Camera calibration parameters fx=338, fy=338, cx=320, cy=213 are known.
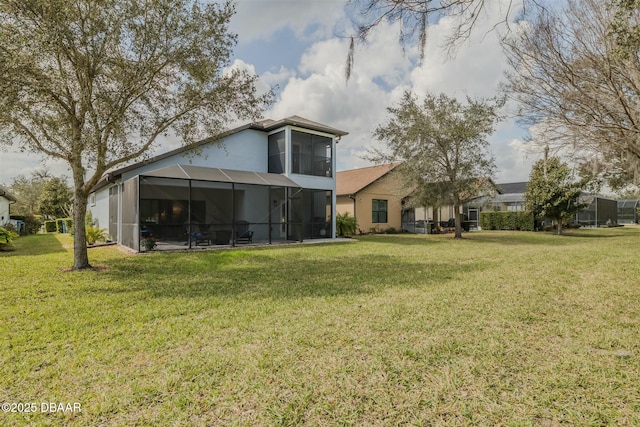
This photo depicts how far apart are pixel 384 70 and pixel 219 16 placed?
5.88 m

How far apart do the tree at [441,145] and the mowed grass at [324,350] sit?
11249 millimetres

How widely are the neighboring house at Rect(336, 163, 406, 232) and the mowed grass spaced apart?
50.2 feet

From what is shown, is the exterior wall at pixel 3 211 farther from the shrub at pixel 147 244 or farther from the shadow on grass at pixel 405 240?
the shadow on grass at pixel 405 240

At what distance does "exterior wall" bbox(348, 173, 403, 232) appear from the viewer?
22672 mm

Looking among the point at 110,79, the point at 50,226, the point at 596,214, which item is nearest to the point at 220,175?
the point at 110,79

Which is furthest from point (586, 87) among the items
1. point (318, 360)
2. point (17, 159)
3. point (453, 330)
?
point (17, 159)

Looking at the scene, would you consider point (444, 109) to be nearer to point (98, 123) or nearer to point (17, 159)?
point (98, 123)

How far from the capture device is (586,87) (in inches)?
254

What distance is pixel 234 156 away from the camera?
52.3 ft

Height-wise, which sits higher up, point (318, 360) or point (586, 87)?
point (586, 87)

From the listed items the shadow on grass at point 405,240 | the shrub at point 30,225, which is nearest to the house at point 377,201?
the shadow on grass at point 405,240

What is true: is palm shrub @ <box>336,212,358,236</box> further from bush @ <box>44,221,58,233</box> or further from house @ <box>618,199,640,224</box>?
house @ <box>618,199,640,224</box>

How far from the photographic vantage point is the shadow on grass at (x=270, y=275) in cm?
644

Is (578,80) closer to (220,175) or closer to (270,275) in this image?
(270,275)
